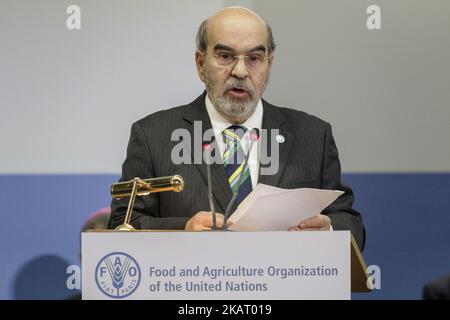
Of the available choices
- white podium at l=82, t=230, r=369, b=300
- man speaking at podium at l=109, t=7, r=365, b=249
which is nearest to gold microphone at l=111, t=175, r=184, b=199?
white podium at l=82, t=230, r=369, b=300

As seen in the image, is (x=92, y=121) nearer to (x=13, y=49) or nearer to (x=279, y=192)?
(x=13, y=49)

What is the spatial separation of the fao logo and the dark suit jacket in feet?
2.44

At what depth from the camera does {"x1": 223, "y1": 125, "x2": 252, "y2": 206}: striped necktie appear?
10.9 feet

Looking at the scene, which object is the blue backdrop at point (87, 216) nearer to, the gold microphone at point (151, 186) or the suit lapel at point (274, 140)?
the suit lapel at point (274, 140)

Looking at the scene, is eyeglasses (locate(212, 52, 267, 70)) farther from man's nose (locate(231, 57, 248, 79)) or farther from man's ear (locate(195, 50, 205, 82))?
man's ear (locate(195, 50, 205, 82))

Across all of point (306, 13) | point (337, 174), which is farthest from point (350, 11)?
point (337, 174)

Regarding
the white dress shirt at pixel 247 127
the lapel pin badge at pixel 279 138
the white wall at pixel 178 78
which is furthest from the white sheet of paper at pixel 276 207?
the white wall at pixel 178 78

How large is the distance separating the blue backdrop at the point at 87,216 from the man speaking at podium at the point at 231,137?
0.66 metres

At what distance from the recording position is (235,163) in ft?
11.1

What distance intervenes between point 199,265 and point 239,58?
131cm

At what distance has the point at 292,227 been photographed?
8.56 ft

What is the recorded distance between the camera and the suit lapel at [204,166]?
3.27 m

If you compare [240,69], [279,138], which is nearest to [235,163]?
[279,138]

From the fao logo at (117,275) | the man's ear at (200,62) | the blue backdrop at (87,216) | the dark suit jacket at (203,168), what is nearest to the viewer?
the fao logo at (117,275)
